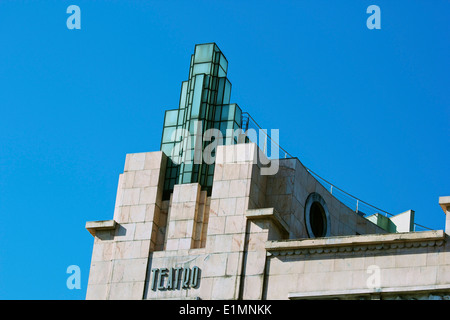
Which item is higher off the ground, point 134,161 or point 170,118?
point 170,118

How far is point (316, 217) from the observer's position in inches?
1989

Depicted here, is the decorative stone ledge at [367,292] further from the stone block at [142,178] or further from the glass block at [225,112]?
the glass block at [225,112]

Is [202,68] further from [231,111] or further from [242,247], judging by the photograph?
[242,247]

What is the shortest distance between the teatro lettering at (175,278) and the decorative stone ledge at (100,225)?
3004 mm

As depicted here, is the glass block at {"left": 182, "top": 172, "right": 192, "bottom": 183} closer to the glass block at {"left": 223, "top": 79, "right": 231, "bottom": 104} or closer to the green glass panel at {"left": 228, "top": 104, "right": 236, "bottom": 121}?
the green glass panel at {"left": 228, "top": 104, "right": 236, "bottom": 121}

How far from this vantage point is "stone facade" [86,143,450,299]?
139 feet

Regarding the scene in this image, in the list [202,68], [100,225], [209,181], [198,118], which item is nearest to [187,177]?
[209,181]

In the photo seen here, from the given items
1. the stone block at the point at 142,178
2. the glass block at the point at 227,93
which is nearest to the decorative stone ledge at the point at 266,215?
the stone block at the point at 142,178

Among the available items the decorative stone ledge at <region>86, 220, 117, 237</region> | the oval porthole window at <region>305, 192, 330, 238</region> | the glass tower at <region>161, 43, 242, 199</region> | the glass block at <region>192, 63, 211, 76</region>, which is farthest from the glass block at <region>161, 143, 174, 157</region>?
the oval porthole window at <region>305, 192, 330, 238</region>

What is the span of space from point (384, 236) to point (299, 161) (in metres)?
6.88

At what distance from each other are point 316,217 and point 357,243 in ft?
24.3

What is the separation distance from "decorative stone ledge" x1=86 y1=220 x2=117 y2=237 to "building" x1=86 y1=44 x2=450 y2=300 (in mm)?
69
